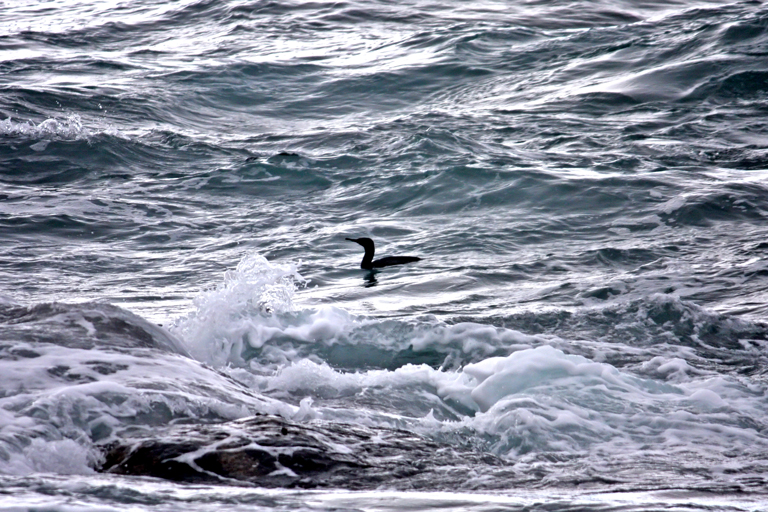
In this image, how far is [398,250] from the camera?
411 inches

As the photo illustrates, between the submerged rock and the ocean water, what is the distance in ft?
0.15

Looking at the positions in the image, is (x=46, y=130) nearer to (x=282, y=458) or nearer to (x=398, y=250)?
(x=398, y=250)

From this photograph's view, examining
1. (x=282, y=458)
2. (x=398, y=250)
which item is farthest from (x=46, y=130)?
(x=282, y=458)

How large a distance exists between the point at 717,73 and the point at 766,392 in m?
12.1

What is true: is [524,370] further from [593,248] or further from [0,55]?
[0,55]

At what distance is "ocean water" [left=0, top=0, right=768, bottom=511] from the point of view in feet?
14.8

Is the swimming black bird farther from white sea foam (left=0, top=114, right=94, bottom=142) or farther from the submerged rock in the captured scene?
white sea foam (left=0, top=114, right=94, bottom=142)

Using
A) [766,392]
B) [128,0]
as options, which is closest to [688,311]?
[766,392]

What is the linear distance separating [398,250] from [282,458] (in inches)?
255

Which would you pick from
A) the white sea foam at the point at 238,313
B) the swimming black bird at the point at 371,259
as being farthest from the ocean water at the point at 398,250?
the swimming black bird at the point at 371,259

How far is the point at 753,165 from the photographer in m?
12.5

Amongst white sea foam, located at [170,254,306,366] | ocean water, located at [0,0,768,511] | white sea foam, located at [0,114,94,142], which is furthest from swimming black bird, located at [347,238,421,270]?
white sea foam, located at [0,114,94,142]

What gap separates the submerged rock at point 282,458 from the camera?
12.9 ft

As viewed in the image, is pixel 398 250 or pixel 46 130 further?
pixel 46 130
